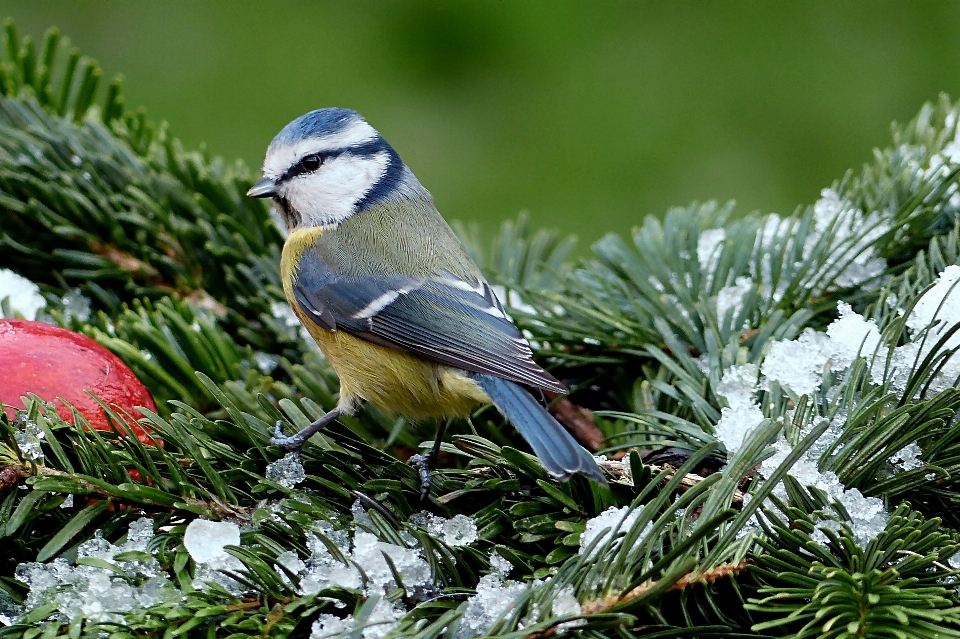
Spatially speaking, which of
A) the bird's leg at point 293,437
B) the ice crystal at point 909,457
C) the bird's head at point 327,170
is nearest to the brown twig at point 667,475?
the ice crystal at point 909,457

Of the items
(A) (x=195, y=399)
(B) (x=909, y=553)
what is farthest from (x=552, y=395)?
(B) (x=909, y=553)

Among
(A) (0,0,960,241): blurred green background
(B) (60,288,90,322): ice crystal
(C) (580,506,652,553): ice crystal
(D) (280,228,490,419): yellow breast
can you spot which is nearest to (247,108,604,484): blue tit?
(D) (280,228,490,419): yellow breast

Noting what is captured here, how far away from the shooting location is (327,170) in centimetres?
161

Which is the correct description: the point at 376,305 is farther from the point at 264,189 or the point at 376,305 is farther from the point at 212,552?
the point at 212,552

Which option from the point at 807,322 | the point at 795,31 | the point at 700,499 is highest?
the point at 795,31

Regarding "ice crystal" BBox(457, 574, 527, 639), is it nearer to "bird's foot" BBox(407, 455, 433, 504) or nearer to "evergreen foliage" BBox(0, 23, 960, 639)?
"evergreen foliage" BBox(0, 23, 960, 639)

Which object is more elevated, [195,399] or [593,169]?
[593,169]

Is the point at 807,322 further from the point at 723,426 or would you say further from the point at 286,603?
the point at 286,603

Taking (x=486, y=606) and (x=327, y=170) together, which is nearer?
(x=486, y=606)

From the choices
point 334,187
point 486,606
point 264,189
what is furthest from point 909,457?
point 334,187

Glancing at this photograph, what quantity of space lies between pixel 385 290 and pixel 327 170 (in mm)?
325

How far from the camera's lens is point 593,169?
304cm

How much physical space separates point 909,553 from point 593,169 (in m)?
2.46

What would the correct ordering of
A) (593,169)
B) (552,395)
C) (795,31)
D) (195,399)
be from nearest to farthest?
(195,399)
(552,395)
(593,169)
(795,31)
